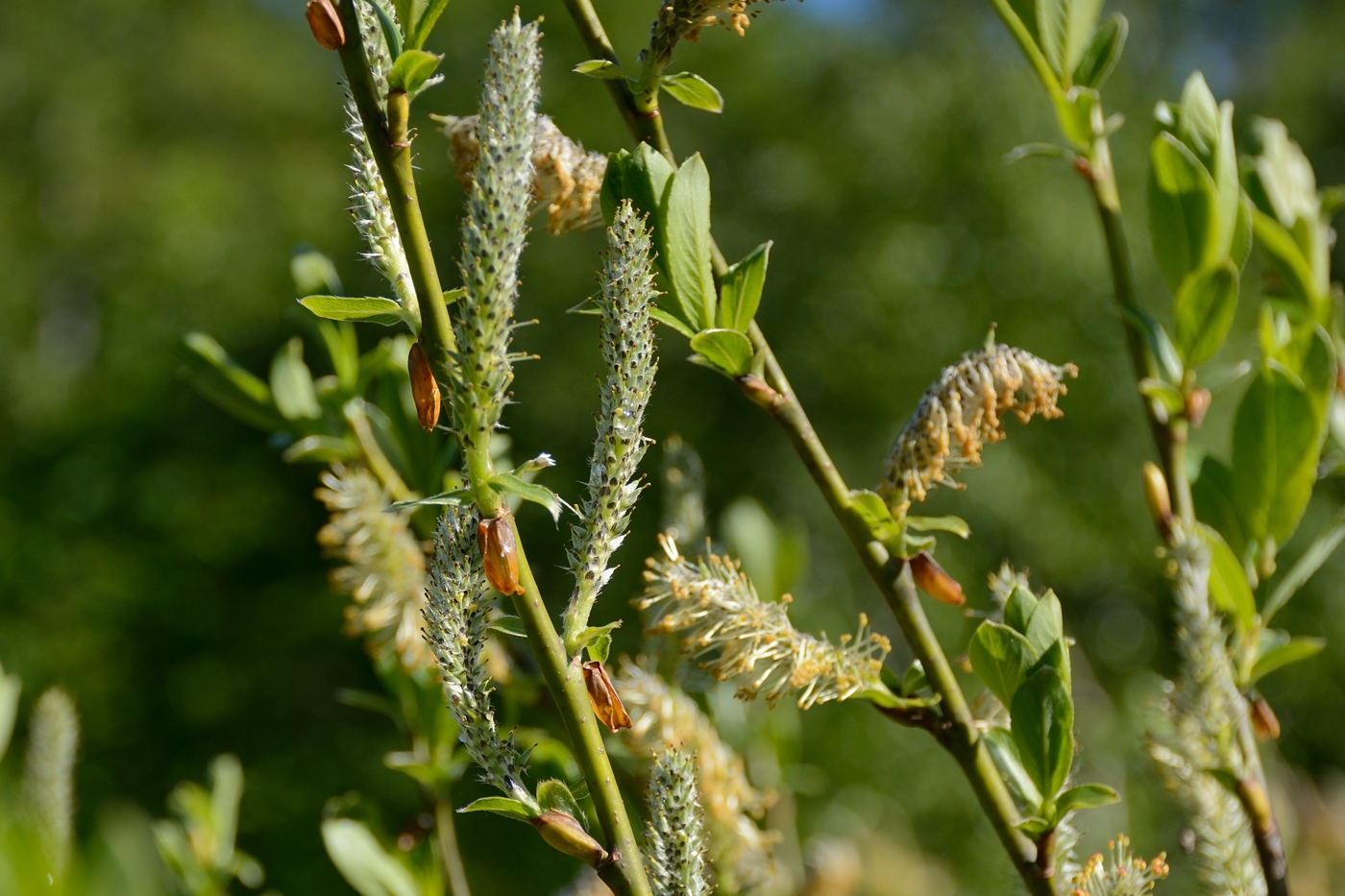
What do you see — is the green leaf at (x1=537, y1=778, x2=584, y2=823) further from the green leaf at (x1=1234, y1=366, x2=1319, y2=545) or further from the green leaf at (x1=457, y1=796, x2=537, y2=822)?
the green leaf at (x1=1234, y1=366, x2=1319, y2=545)

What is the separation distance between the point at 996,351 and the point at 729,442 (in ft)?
14.9

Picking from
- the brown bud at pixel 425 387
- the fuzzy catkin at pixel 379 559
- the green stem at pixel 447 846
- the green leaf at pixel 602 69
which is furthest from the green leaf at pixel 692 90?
the green stem at pixel 447 846

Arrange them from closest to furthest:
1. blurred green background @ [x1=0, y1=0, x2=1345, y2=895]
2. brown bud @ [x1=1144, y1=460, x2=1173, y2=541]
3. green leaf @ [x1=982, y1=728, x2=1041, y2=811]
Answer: green leaf @ [x1=982, y1=728, x2=1041, y2=811], brown bud @ [x1=1144, y1=460, x2=1173, y2=541], blurred green background @ [x1=0, y1=0, x2=1345, y2=895]

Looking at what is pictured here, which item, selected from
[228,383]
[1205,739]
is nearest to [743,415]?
[228,383]

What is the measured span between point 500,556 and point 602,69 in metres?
0.15

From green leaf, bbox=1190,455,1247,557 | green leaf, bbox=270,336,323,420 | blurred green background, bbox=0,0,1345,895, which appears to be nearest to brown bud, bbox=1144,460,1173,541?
green leaf, bbox=1190,455,1247,557

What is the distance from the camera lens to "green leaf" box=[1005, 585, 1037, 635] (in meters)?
0.33

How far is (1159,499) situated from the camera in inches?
17.6

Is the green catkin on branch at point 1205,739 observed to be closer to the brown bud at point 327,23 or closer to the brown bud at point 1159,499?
the brown bud at point 1159,499

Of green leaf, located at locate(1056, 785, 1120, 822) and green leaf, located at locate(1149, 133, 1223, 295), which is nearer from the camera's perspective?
green leaf, located at locate(1056, 785, 1120, 822)

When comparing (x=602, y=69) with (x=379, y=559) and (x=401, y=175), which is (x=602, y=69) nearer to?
(x=401, y=175)

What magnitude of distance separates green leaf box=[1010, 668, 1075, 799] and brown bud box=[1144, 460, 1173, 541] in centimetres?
15

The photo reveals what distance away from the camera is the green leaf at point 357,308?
0.27 m

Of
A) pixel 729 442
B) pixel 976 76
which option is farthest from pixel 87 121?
pixel 976 76
